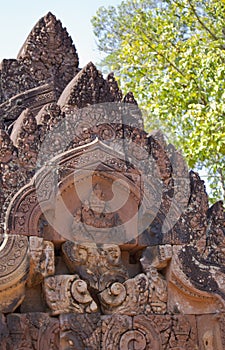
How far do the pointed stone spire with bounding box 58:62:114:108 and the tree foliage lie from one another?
3433 millimetres

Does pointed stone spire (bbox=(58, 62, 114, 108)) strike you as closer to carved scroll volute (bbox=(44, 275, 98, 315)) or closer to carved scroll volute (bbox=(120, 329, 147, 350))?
carved scroll volute (bbox=(44, 275, 98, 315))

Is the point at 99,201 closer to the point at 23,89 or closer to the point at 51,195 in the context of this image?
the point at 51,195

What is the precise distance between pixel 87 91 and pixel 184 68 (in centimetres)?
517

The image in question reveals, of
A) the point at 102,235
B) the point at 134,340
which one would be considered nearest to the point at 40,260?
the point at 102,235

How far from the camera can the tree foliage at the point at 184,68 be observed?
9.36 metres

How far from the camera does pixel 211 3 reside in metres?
11.2

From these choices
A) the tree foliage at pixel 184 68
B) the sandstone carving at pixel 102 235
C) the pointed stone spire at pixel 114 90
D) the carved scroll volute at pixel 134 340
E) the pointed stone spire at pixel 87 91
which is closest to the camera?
the sandstone carving at pixel 102 235

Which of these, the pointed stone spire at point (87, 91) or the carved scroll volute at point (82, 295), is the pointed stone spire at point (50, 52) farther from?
the carved scroll volute at point (82, 295)

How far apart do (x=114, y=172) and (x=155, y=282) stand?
1.06 m

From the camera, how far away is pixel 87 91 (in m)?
5.80

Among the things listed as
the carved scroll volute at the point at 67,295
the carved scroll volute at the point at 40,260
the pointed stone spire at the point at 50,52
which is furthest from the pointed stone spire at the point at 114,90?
the carved scroll volute at the point at 67,295

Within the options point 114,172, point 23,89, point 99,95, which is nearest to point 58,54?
point 23,89

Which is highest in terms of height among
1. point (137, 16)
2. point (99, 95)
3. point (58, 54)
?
point (137, 16)

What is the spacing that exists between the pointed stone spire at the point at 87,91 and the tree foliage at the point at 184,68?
3433 mm
